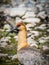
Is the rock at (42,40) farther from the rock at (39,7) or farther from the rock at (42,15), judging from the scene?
the rock at (39,7)

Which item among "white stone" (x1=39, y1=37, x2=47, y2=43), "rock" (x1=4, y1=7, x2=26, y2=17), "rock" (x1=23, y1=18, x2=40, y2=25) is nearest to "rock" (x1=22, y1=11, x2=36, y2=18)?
"rock" (x1=4, y1=7, x2=26, y2=17)

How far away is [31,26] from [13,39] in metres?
1.45

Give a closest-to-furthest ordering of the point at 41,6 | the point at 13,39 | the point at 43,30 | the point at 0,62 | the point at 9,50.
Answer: the point at 0,62
the point at 9,50
the point at 13,39
the point at 43,30
the point at 41,6

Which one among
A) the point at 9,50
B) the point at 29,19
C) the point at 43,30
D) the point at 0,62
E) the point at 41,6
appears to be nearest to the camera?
the point at 0,62

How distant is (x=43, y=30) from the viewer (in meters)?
10.9

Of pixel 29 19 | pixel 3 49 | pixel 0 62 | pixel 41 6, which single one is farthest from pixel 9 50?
pixel 41 6

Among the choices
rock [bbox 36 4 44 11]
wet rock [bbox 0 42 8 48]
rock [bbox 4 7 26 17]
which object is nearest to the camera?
wet rock [bbox 0 42 8 48]

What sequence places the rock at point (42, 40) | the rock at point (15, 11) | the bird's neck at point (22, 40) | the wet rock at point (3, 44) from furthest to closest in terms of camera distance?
the rock at point (15, 11), the rock at point (42, 40), the wet rock at point (3, 44), the bird's neck at point (22, 40)

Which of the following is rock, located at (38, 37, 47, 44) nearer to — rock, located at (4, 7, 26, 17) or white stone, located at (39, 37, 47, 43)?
white stone, located at (39, 37, 47, 43)

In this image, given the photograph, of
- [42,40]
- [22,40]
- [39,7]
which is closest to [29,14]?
[39,7]

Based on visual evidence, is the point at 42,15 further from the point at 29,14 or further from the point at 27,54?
the point at 27,54

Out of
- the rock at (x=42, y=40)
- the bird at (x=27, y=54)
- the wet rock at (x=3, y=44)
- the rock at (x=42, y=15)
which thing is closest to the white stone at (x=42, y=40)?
the rock at (x=42, y=40)

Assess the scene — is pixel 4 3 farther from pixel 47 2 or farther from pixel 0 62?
pixel 0 62

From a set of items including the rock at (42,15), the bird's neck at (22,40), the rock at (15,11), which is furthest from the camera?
the rock at (15,11)
